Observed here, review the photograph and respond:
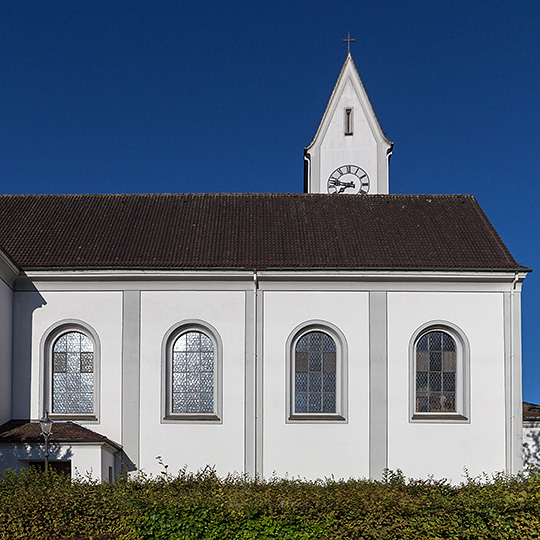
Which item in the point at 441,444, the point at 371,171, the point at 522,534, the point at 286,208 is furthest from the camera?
the point at 371,171

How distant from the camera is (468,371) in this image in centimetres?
2306

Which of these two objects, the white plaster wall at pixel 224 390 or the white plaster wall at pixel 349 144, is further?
the white plaster wall at pixel 349 144

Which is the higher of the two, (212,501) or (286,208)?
(286,208)

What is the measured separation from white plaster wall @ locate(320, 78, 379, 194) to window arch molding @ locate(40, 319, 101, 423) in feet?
47.5

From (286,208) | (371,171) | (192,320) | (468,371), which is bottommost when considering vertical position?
(468,371)

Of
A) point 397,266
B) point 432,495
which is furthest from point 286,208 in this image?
point 432,495

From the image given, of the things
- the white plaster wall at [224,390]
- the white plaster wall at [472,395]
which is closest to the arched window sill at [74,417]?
the white plaster wall at [224,390]

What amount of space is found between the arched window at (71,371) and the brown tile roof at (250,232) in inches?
92.8

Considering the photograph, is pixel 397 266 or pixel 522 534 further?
pixel 397 266

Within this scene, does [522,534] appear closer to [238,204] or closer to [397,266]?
[397,266]

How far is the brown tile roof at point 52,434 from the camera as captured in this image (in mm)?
20703

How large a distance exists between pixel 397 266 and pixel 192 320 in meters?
7.02

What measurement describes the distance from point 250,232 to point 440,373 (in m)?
8.41

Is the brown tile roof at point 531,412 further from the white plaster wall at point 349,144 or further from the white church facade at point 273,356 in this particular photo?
the white plaster wall at point 349,144
